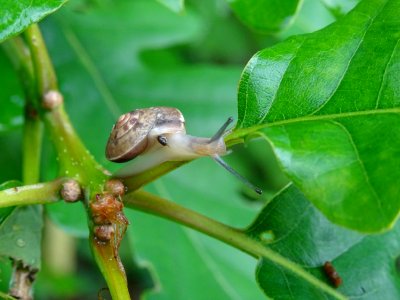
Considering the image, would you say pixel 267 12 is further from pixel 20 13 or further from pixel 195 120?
pixel 195 120

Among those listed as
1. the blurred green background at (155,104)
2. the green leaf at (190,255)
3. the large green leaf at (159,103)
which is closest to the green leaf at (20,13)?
the blurred green background at (155,104)

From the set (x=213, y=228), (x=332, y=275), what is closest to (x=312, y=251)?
(x=332, y=275)

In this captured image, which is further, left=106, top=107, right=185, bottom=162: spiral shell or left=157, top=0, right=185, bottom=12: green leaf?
left=157, top=0, right=185, bottom=12: green leaf

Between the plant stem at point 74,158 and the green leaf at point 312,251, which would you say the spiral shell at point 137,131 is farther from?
the green leaf at point 312,251

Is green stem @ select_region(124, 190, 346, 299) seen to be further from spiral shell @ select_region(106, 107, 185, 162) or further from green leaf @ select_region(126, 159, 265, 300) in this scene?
green leaf @ select_region(126, 159, 265, 300)

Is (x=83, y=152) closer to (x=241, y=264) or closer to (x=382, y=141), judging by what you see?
(x=382, y=141)

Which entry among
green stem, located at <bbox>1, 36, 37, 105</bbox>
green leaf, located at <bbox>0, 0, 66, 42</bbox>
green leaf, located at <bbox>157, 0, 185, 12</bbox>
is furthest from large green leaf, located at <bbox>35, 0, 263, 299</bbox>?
green leaf, located at <bbox>0, 0, 66, 42</bbox>
